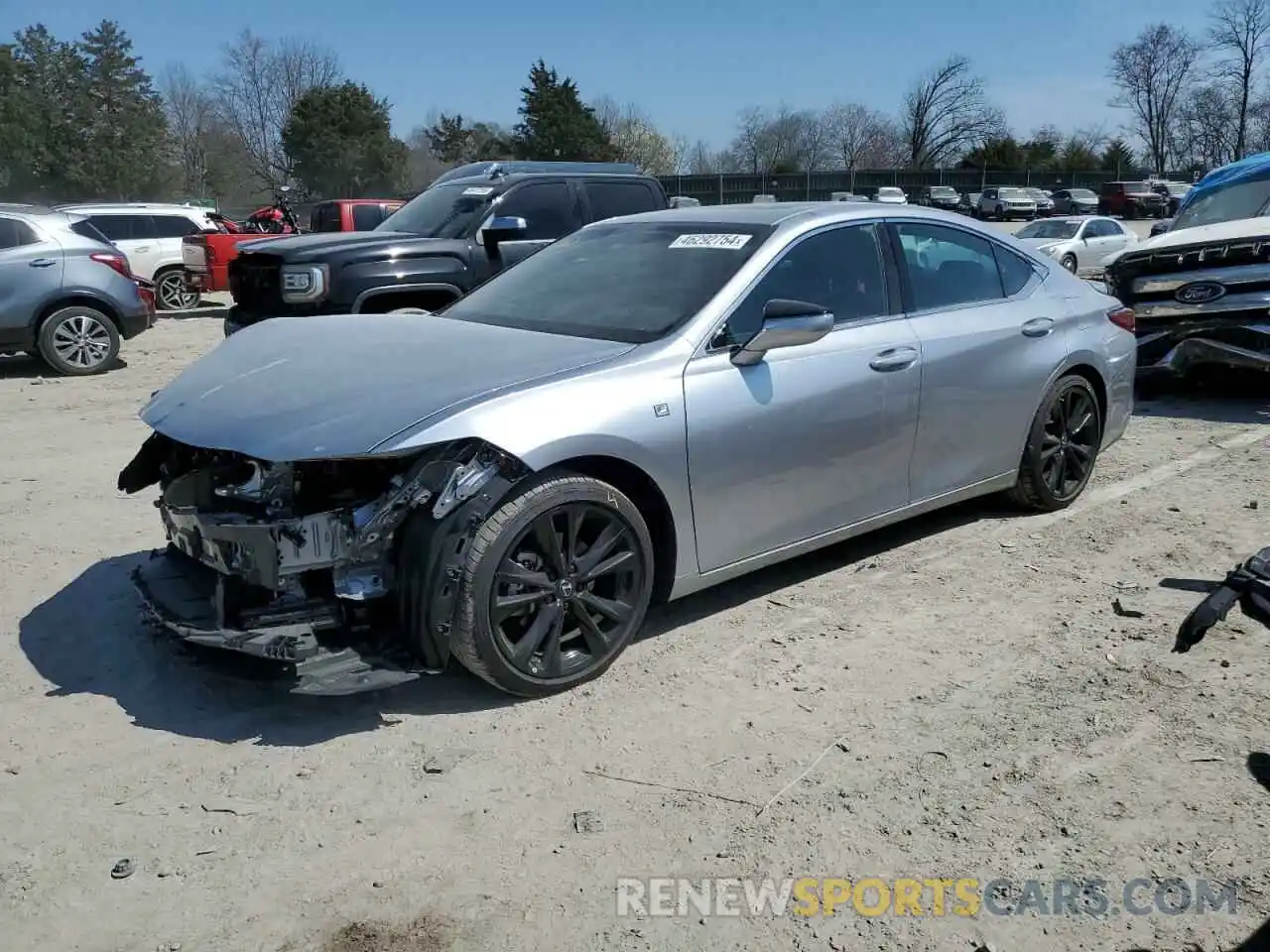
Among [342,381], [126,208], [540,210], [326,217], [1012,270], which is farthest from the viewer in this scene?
[326,217]

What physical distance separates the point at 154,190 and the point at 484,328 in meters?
57.2

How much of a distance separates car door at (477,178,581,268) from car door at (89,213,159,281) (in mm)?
9969

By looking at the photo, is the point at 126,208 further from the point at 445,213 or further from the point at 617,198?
the point at 617,198

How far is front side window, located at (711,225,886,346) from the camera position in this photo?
14.2 feet

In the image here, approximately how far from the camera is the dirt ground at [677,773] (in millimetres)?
2703

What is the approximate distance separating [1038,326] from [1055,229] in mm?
19695

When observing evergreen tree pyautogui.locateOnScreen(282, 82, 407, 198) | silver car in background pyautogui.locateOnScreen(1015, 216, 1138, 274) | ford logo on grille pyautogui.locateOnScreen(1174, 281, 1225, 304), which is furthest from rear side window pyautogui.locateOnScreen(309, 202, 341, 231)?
evergreen tree pyautogui.locateOnScreen(282, 82, 407, 198)

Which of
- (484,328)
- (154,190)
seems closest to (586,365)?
(484,328)

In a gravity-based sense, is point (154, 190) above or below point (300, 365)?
above

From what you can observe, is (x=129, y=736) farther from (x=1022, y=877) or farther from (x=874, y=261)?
(x=874, y=261)

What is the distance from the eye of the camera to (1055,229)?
76.5 ft

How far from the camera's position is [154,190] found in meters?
54.8

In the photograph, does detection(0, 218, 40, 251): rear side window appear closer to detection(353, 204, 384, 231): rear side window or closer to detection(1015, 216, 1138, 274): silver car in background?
detection(353, 204, 384, 231): rear side window

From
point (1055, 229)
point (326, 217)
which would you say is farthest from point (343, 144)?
point (1055, 229)
